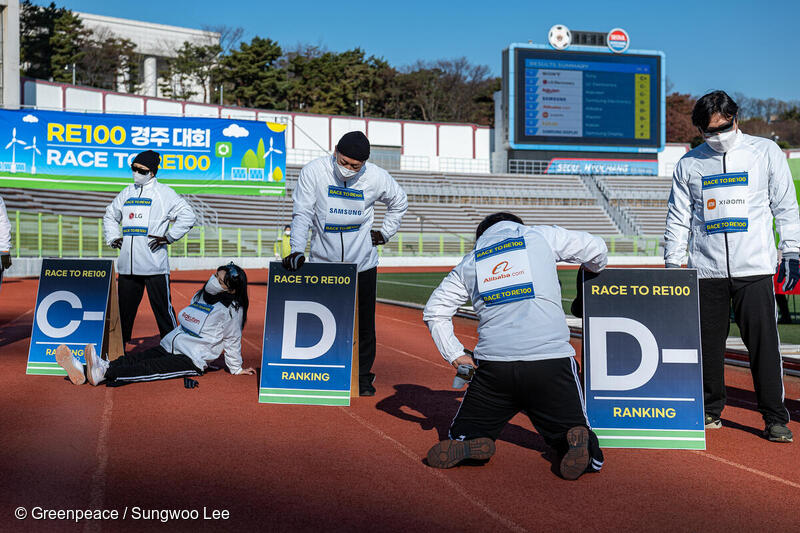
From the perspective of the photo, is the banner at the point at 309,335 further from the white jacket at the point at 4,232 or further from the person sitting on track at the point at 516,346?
the white jacket at the point at 4,232

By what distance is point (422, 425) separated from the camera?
5.35m

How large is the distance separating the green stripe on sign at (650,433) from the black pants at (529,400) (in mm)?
597

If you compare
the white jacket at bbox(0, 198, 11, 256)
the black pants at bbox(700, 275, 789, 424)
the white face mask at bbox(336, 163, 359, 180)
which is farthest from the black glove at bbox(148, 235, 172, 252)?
the black pants at bbox(700, 275, 789, 424)

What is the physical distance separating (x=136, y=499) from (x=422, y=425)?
2.20 metres

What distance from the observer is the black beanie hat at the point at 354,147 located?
19.0 ft

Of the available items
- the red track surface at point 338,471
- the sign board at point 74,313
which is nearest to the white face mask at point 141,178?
the sign board at point 74,313

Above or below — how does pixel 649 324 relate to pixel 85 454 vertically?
above

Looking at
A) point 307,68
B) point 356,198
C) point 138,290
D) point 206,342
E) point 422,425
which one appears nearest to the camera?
point 422,425

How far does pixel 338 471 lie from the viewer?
4.19m

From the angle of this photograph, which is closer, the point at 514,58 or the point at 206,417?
the point at 206,417

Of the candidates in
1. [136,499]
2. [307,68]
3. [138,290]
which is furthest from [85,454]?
[307,68]

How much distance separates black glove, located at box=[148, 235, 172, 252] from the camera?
7270 millimetres

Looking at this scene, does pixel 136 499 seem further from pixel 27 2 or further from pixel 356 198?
pixel 27 2

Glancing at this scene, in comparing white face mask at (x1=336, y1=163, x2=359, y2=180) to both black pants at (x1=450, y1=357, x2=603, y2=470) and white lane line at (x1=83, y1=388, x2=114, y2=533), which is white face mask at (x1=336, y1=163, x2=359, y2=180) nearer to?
black pants at (x1=450, y1=357, x2=603, y2=470)
